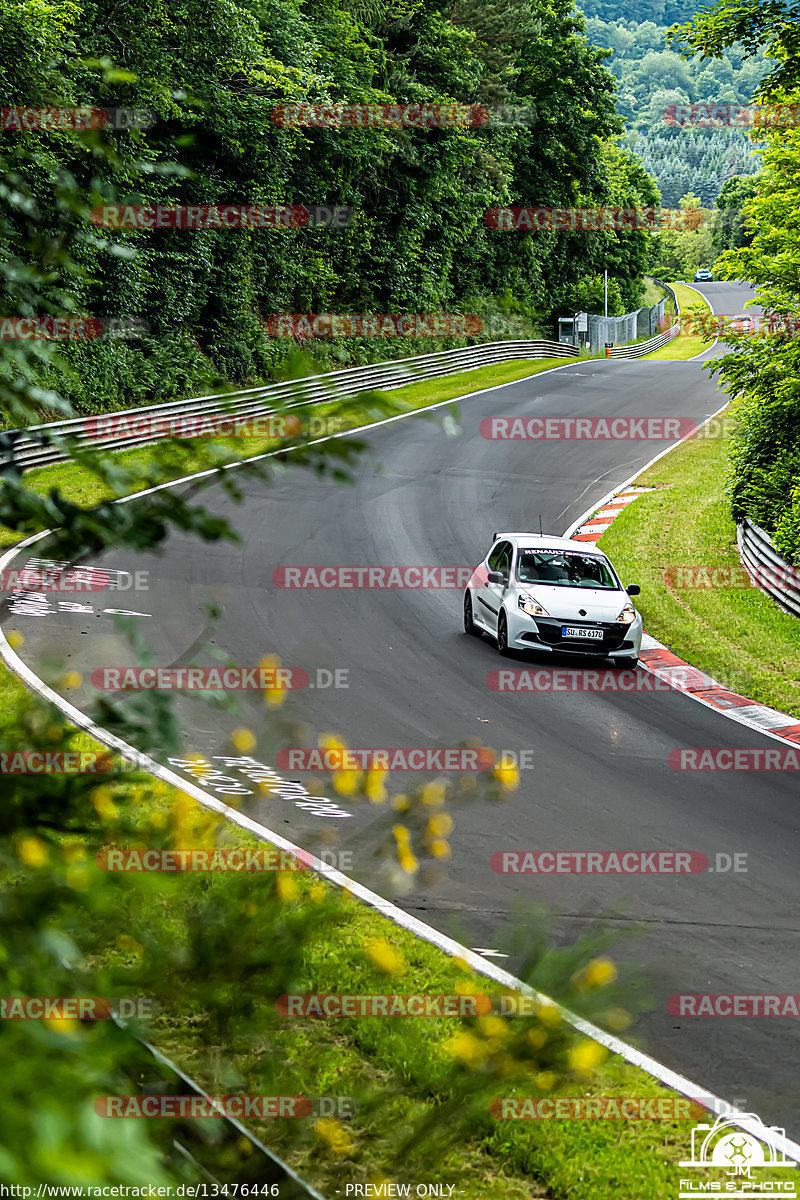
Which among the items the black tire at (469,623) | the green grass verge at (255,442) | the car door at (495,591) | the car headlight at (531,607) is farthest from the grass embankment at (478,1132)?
the black tire at (469,623)

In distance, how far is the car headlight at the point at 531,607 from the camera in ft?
50.5

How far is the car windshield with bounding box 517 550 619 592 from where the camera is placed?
52.9 feet

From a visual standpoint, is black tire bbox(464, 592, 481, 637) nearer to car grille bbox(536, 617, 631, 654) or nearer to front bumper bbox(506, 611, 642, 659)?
front bumper bbox(506, 611, 642, 659)

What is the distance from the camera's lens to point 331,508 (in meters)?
24.3

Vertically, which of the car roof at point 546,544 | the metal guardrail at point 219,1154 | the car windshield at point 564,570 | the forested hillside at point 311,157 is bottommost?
the car windshield at point 564,570

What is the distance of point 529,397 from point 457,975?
34.2m

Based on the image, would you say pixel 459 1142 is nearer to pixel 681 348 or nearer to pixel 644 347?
pixel 644 347

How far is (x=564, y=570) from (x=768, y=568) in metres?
4.89

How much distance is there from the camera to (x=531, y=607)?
15484 mm

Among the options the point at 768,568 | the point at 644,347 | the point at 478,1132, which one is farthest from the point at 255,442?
the point at 644,347

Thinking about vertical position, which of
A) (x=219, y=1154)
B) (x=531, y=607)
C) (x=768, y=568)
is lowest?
(x=768, y=568)

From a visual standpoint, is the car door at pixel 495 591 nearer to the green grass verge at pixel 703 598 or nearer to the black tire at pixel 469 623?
the black tire at pixel 469 623

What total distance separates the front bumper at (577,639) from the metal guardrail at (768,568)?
419cm

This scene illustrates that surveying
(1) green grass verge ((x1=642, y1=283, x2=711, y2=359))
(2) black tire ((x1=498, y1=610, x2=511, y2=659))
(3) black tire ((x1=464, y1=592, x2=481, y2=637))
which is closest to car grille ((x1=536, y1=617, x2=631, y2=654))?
(2) black tire ((x1=498, y1=610, x2=511, y2=659))
